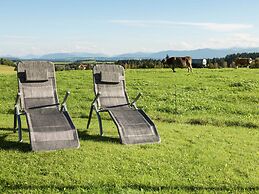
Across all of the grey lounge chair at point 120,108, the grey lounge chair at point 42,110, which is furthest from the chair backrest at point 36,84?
the grey lounge chair at point 120,108

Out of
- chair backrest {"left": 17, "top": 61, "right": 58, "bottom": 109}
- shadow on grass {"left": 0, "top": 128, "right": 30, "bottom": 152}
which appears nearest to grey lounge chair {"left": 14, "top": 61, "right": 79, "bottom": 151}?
chair backrest {"left": 17, "top": 61, "right": 58, "bottom": 109}

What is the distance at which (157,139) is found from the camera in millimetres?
7492

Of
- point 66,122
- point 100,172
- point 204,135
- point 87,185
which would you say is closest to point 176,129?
point 204,135

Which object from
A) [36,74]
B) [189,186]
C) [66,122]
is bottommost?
[189,186]

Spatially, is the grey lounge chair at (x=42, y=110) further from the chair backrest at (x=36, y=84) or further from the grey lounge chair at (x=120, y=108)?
the grey lounge chair at (x=120, y=108)

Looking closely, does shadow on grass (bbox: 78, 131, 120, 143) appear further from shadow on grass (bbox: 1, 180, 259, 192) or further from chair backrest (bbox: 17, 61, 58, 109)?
shadow on grass (bbox: 1, 180, 259, 192)

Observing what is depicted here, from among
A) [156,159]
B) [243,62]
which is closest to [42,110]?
[156,159]

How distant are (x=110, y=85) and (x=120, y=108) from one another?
2.73 ft

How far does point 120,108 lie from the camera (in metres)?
8.52

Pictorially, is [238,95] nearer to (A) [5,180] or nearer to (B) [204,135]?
(B) [204,135]

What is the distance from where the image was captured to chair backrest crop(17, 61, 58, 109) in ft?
27.0

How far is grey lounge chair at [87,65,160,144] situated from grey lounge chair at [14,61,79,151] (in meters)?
0.85

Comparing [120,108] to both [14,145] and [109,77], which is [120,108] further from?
[14,145]

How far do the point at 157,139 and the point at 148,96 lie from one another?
5.73m
